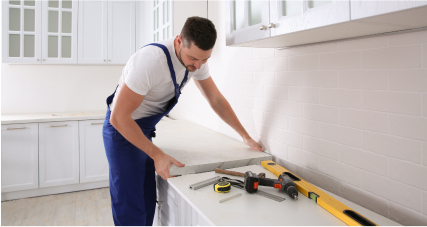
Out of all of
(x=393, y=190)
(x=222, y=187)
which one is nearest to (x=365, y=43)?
(x=393, y=190)

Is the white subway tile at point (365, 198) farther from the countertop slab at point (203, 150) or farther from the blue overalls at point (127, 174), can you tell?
the blue overalls at point (127, 174)

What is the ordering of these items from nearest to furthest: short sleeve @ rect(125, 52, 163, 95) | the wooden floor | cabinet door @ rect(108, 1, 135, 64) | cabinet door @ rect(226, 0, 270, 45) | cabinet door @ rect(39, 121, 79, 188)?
cabinet door @ rect(226, 0, 270, 45) < short sleeve @ rect(125, 52, 163, 95) < the wooden floor < cabinet door @ rect(39, 121, 79, 188) < cabinet door @ rect(108, 1, 135, 64)

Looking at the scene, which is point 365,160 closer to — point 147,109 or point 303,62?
point 303,62

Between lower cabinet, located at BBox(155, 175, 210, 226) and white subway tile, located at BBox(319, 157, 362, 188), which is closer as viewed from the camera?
white subway tile, located at BBox(319, 157, 362, 188)

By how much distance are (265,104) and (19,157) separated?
9.31 ft

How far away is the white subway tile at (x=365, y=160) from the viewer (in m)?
1.16

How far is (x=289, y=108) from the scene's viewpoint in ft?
5.40

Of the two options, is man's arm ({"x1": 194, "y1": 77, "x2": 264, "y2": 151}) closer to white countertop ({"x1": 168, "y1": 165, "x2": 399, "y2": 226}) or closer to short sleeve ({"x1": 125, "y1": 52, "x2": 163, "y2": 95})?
short sleeve ({"x1": 125, "y1": 52, "x2": 163, "y2": 95})

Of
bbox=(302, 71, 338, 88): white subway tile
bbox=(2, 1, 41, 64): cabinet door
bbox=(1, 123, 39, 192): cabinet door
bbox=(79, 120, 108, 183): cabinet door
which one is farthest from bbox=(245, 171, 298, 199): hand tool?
bbox=(2, 1, 41, 64): cabinet door

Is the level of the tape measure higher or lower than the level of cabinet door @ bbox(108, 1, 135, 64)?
lower

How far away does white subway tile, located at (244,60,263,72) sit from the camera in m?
1.88

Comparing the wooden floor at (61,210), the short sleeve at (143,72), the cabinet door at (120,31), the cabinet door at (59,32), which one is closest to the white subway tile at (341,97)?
the short sleeve at (143,72)

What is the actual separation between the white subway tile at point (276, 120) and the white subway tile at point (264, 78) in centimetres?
19

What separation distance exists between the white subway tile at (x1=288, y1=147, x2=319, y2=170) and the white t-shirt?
750 millimetres
